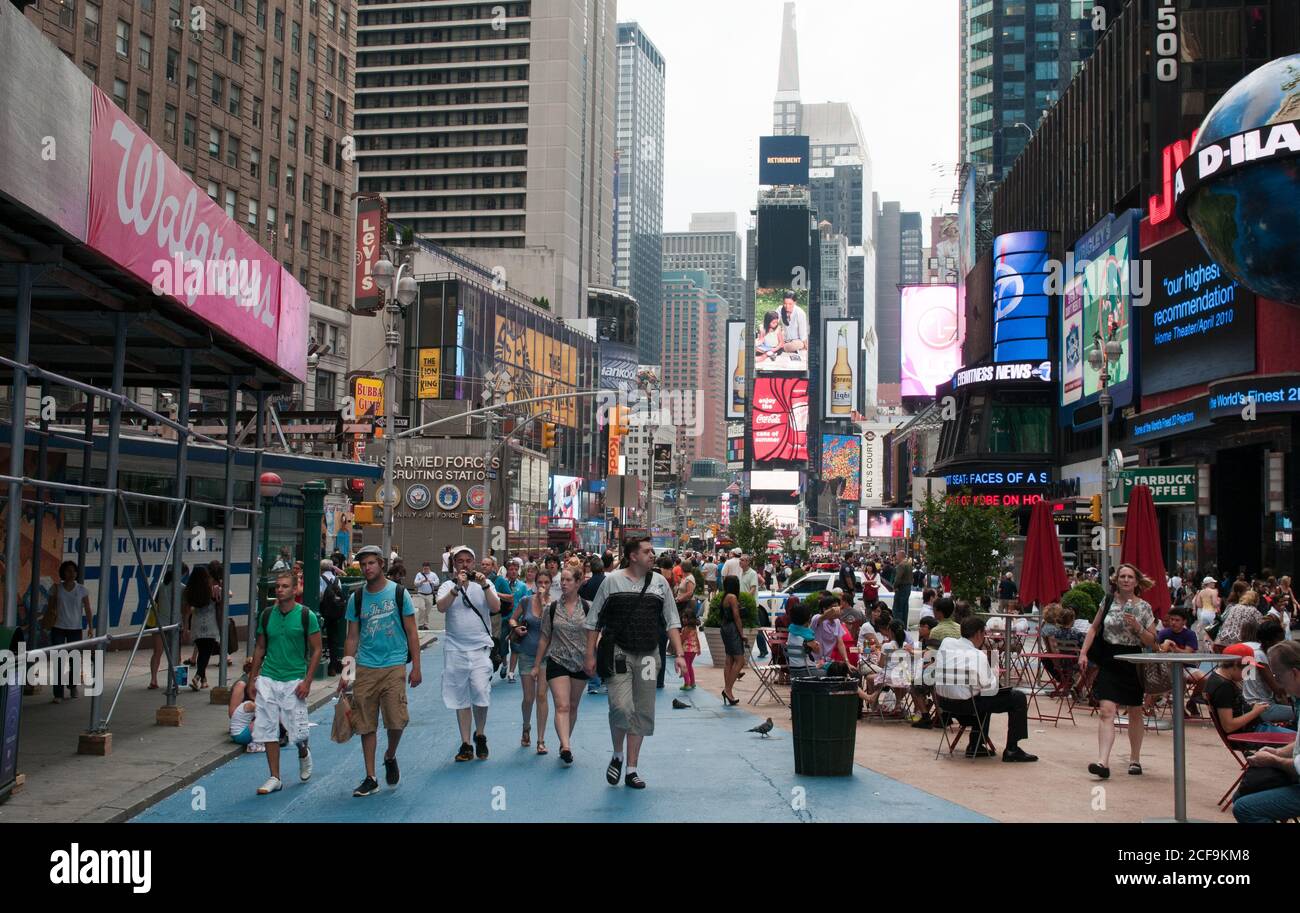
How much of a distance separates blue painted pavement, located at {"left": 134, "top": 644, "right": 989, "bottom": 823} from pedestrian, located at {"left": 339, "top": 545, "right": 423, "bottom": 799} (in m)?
Result: 0.57

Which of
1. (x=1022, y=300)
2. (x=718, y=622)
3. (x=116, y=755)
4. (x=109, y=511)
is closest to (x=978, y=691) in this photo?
(x=116, y=755)

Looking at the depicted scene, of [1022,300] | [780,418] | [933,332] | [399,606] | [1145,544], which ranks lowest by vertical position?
[399,606]

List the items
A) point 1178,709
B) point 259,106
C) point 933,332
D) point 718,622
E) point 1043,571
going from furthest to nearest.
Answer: point 933,332
point 259,106
point 718,622
point 1043,571
point 1178,709

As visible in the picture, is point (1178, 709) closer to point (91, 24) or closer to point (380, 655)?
point (380, 655)

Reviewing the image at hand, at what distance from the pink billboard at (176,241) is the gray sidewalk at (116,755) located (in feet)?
13.5

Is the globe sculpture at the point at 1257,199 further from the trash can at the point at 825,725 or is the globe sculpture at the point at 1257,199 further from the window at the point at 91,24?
the window at the point at 91,24

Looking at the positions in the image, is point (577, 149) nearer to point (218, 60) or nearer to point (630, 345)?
point (630, 345)

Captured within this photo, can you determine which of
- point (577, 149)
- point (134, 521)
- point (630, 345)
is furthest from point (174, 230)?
point (630, 345)

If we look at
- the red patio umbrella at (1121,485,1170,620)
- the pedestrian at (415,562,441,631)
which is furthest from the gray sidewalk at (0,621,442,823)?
the pedestrian at (415,562,441,631)

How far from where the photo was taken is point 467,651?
12.0 metres

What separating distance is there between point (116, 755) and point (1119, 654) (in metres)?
8.92

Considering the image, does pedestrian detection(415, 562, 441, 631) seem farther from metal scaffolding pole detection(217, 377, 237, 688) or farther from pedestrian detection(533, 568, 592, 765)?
pedestrian detection(533, 568, 592, 765)

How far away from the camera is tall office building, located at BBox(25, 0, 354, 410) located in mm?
58219
